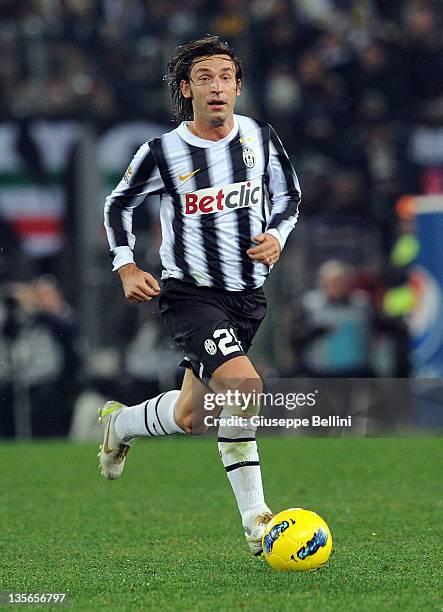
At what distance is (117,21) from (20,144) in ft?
8.49

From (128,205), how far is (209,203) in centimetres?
41

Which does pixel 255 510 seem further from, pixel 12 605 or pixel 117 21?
pixel 117 21

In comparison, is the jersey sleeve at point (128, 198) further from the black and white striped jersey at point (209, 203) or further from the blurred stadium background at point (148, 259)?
the blurred stadium background at point (148, 259)

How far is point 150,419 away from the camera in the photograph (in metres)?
5.85

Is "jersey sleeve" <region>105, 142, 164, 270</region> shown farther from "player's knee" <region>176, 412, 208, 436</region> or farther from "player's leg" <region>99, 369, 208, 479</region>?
"player's knee" <region>176, 412, 208, 436</region>

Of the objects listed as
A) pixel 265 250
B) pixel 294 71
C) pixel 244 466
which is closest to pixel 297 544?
pixel 244 466

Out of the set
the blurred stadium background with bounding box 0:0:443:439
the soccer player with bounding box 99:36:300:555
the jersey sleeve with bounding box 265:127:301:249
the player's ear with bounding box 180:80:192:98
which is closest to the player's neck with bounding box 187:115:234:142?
the soccer player with bounding box 99:36:300:555

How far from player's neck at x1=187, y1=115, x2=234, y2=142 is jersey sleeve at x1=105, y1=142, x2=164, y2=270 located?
0.23m

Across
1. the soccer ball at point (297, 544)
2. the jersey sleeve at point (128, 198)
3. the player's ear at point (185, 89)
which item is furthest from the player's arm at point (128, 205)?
the soccer ball at point (297, 544)

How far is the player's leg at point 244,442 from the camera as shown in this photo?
16.7ft

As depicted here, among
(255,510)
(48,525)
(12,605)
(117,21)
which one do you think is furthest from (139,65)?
(12,605)

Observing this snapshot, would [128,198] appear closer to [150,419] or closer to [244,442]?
[150,419]

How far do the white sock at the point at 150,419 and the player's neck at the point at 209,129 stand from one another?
1.21 m

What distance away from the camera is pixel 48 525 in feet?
20.9
